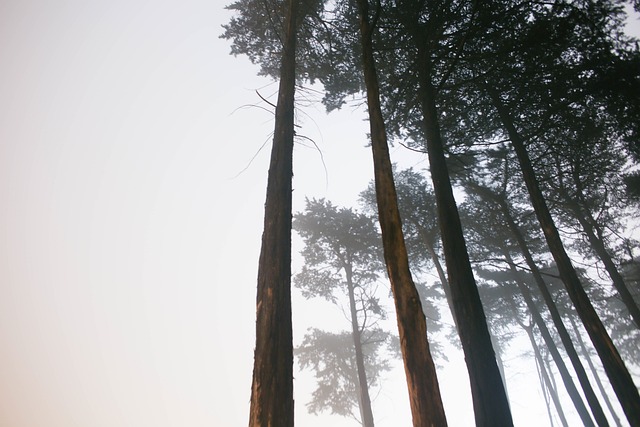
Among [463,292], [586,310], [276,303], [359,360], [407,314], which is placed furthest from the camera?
[359,360]

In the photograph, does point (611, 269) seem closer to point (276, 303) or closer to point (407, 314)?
point (407, 314)

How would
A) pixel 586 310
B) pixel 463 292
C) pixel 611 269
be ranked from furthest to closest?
pixel 611 269 → pixel 586 310 → pixel 463 292

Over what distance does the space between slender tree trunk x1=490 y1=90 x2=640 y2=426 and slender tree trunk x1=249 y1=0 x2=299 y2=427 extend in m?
7.29

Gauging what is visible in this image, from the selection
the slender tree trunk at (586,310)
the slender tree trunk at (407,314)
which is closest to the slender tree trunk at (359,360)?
the slender tree trunk at (586,310)

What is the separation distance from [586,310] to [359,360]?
923 centimetres

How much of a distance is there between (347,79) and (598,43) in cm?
760

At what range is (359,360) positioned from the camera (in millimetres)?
13344

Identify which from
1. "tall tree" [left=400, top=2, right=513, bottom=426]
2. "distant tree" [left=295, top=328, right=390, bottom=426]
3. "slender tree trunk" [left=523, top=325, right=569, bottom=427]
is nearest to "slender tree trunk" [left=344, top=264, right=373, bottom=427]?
"distant tree" [left=295, top=328, right=390, bottom=426]

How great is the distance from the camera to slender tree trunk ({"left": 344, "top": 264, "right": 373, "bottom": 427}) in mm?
12883

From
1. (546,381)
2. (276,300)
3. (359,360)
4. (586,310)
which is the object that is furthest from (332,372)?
(276,300)

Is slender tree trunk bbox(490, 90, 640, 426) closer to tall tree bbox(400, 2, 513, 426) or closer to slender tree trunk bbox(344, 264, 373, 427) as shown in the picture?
tall tree bbox(400, 2, 513, 426)

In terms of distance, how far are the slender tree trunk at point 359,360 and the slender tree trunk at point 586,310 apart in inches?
348

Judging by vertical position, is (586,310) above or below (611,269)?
below

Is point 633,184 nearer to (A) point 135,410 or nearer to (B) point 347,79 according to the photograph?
(B) point 347,79
